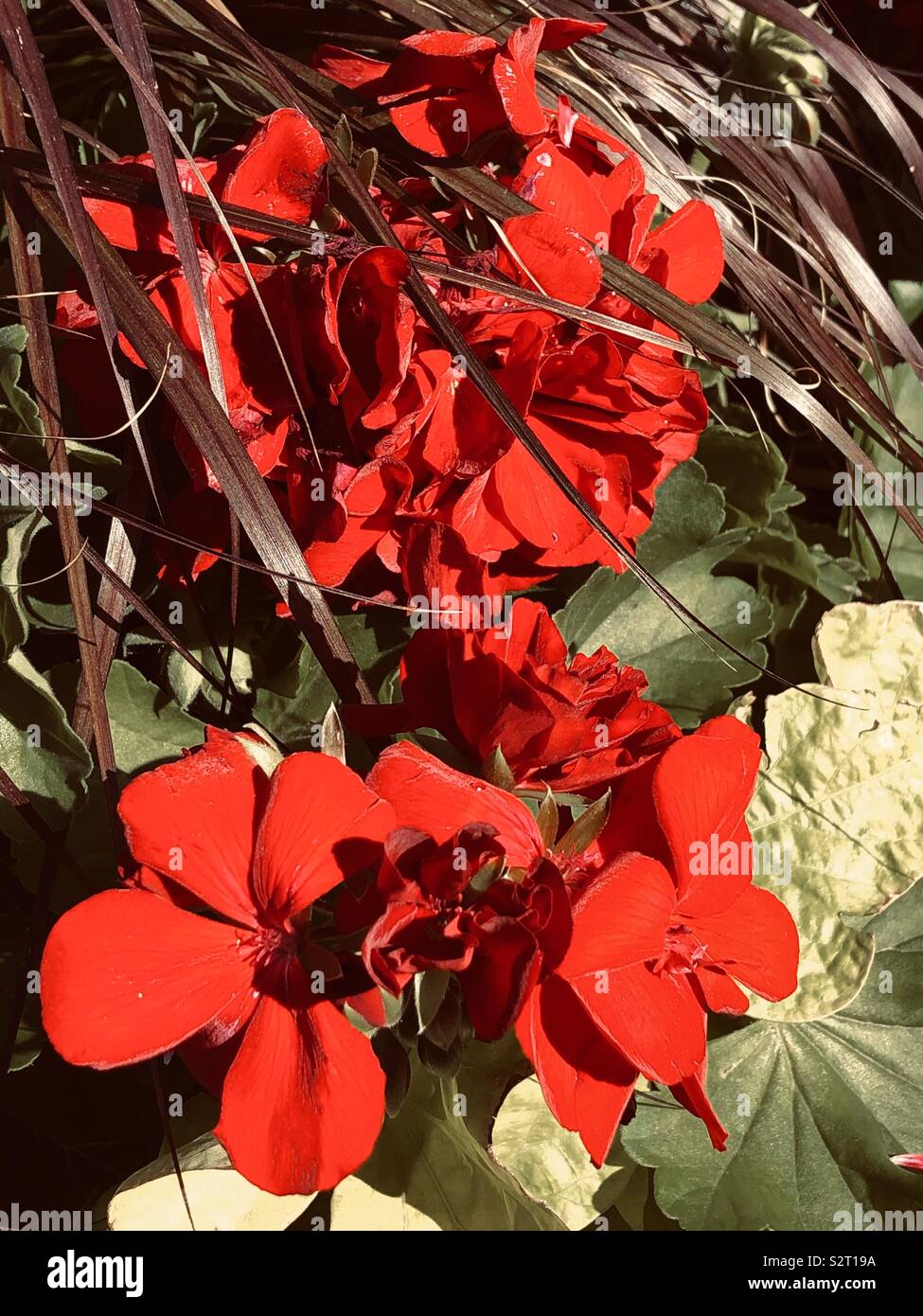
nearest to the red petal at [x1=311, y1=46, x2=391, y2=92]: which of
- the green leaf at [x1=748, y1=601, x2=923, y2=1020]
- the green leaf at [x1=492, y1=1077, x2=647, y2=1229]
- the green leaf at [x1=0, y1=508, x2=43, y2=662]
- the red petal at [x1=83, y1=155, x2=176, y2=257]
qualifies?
the red petal at [x1=83, y1=155, x2=176, y2=257]

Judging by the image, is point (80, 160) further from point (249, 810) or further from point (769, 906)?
point (769, 906)

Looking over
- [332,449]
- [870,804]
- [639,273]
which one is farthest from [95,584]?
[870,804]

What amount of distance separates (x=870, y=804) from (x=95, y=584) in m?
0.40

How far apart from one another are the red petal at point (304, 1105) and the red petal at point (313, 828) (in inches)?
1.5

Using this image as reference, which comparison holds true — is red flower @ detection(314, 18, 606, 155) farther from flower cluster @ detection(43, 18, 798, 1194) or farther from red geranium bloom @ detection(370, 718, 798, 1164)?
red geranium bloom @ detection(370, 718, 798, 1164)

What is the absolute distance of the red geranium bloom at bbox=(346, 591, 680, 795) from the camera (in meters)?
0.38

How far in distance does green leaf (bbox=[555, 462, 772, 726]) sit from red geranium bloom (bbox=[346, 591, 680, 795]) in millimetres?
189

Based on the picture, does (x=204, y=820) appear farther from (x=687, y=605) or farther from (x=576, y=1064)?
(x=687, y=605)

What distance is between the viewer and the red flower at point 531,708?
383mm

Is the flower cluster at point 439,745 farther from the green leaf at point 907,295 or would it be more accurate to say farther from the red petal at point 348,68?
the green leaf at point 907,295

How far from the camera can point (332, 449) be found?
433 millimetres

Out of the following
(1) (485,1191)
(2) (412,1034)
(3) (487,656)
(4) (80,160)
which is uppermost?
(4) (80,160)

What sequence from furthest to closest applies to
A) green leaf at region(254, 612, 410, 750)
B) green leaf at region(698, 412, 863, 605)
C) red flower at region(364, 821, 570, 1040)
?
green leaf at region(698, 412, 863, 605) → green leaf at region(254, 612, 410, 750) → red flower at region(364, 821, 570, 1040)
